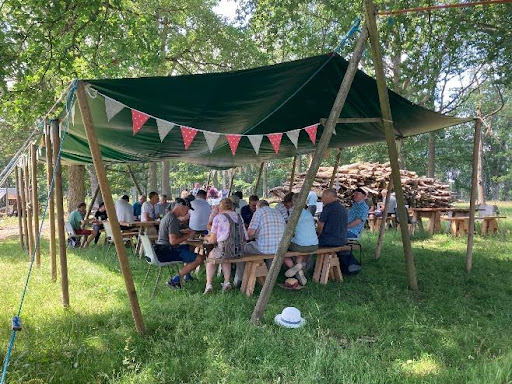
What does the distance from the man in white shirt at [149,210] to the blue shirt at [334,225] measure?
5012 mm

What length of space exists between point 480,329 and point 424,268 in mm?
3052

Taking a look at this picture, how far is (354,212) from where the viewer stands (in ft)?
25.5

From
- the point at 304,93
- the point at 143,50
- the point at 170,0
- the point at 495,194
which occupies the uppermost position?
the point at 170,0

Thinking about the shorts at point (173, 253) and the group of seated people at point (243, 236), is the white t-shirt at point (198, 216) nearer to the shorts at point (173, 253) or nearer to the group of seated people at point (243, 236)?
the group of seated people at point (243, 236)

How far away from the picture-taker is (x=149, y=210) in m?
10.1

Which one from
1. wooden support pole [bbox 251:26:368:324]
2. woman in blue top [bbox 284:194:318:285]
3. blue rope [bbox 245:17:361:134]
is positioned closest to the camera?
wooden support pole [bbox 251:26:368:324]

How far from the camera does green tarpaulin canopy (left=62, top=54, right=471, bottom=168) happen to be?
4.47 m

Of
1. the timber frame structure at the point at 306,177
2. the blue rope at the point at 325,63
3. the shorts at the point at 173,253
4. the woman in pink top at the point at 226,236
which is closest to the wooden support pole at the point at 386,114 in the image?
the timber frame structure at the point at 306,177

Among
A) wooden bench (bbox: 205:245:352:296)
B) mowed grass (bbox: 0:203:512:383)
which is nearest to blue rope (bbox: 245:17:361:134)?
wooden bench (bbox: 205:245:352:296)

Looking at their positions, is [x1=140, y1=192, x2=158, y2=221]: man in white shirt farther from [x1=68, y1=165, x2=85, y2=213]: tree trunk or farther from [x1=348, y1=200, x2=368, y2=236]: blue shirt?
[x1=348, y1=200, x2=368, y2=236]: blue shirt

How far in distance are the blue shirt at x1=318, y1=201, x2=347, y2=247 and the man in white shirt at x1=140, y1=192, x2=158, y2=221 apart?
501 cm

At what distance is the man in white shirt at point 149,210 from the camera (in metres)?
9.80

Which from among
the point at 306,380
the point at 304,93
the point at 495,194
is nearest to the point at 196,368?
the point at 306,380

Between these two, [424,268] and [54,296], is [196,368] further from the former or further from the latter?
[424,268]
